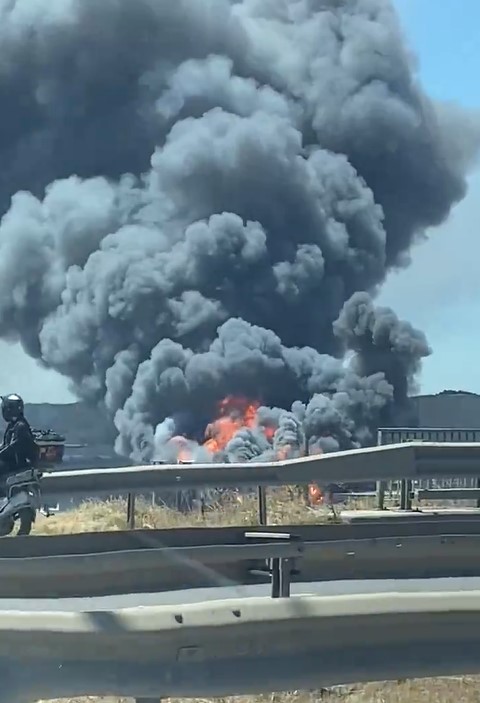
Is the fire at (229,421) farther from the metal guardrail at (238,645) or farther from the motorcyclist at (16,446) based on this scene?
the metal guardrail at (238,645)

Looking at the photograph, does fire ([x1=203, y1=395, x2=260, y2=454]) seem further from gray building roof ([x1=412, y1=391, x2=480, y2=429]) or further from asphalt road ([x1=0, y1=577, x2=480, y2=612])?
asphalt road ([x1=0, y1=577, x2=480, y2=612])

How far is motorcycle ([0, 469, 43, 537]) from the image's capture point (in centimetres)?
933

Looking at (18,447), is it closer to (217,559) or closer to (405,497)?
(405,497)

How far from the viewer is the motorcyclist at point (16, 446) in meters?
9.77

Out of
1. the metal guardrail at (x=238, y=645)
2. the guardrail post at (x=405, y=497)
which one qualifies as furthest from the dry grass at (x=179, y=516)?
the metal guardrail at (x=238, y=645)

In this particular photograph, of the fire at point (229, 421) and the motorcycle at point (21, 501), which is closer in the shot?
the motorcycle at point (21, 501)

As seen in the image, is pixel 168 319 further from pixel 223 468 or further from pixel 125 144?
pixel 223 468

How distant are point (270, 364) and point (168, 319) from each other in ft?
17.7

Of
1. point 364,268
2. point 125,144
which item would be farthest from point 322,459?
point 125,144

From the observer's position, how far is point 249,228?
56.4 m

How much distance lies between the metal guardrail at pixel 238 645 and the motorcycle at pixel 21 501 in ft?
18.6

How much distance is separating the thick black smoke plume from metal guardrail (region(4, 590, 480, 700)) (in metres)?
46.3

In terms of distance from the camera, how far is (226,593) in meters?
6.47

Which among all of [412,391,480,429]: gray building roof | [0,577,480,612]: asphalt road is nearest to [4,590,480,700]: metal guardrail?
[0,577,480,612]: asphalt road
